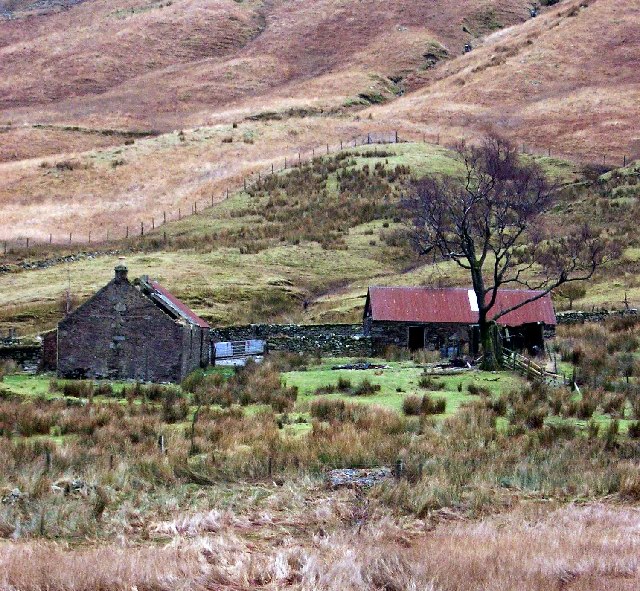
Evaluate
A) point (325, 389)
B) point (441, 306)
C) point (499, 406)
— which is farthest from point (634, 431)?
point (441, 306)

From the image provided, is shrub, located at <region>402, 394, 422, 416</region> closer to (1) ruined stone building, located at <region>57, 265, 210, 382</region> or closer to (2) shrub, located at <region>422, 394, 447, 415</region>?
(2) shrub, located at <region>422, 394, 447, 415</region>

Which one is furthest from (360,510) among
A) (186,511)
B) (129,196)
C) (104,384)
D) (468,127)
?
(468,127)

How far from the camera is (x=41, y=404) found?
24438mm

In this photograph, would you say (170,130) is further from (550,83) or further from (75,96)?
(550,83)

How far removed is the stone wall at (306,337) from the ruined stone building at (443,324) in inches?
29.6

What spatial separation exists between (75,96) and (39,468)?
139864mm

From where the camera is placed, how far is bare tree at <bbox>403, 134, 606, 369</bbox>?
34.3m

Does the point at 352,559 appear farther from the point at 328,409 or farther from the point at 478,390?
the point at 478,390

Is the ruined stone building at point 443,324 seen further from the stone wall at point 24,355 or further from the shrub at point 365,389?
the stone wall at point 24,355

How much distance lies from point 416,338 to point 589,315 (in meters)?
8.09

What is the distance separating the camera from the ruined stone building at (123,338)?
32.0 meters

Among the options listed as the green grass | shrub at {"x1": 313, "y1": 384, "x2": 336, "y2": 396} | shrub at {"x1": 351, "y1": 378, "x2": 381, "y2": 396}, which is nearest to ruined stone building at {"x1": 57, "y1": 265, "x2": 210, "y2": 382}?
the green grass

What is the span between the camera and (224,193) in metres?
82.4

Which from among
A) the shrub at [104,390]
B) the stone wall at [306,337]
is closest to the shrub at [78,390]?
the shrub at [104,390]
